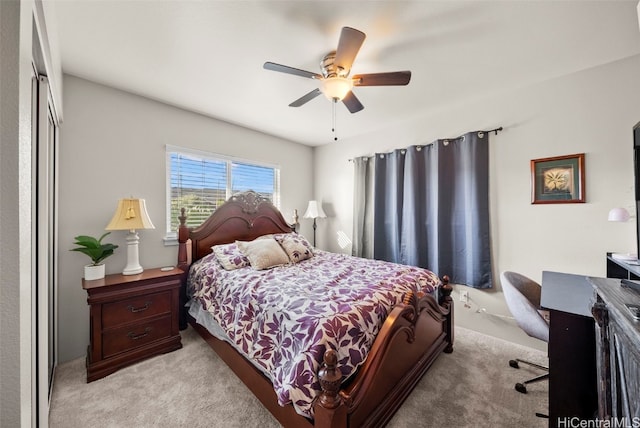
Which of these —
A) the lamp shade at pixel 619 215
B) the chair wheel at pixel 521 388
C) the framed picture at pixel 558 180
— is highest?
the framed picture at pixel 558 180

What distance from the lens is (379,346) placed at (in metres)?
1.39

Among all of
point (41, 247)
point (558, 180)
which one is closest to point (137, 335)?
point (41, 247)

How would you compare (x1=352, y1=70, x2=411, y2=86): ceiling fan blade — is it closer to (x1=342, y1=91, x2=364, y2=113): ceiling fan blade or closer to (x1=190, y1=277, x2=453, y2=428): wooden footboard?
(x1=342, y1=91, x2=364, y2=113): ceiling fan blade

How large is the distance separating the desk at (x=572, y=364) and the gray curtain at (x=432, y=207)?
59.5 inches

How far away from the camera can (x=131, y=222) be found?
7.25ft

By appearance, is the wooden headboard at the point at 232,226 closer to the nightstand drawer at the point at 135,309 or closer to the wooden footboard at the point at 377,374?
the nightstand drawer at the point at 135,309

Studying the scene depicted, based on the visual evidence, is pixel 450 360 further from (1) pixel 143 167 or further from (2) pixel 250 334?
(1) pixel 143 167

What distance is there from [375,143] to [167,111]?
2.72 m

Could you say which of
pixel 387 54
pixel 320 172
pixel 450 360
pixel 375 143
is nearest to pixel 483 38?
pixel 387 54

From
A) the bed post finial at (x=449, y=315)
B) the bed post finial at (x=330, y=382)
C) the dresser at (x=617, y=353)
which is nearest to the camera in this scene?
the dresser at (x=617, y=353)

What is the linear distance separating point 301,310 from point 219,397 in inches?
39.0

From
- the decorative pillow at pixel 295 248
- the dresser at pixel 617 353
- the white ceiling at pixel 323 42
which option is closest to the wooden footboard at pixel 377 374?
the dresser at pixel 617 353

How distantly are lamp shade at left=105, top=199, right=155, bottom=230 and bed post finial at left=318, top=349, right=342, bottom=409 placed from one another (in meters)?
2.08

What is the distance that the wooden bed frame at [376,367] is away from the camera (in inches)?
46.7
